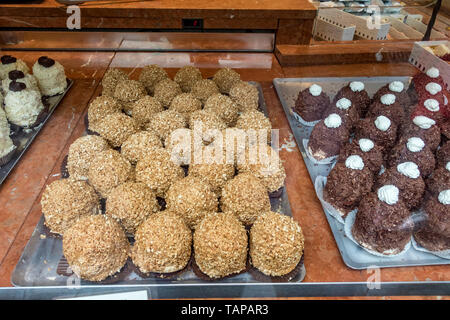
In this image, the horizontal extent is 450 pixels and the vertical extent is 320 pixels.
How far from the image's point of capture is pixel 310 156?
193 cm

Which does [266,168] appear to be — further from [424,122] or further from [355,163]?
[424,122]

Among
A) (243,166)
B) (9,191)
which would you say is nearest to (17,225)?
(9,191)

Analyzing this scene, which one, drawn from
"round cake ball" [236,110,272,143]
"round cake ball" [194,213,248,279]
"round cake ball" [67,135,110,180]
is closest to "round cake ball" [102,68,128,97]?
"round cake ball" [67,135,110,180]

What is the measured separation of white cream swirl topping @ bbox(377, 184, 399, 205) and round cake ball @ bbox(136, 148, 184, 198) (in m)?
0.89

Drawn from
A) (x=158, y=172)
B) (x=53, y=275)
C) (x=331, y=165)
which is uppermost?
(x=158, y=172)

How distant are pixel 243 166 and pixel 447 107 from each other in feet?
4.36

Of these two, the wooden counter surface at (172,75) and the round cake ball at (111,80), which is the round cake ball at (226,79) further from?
the round cake ball at (111,80)

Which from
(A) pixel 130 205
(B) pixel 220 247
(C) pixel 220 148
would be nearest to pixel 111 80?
(C) pixel 220 148

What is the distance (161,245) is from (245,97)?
1.15m

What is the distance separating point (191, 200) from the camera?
4.71ft

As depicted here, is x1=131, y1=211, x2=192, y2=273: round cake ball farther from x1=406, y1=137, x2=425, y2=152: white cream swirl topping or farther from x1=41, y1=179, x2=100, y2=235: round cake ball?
x1=406, y1=137, x2=425, y2=152: white cream swirl topping

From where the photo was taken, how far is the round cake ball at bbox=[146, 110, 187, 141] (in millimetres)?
1838

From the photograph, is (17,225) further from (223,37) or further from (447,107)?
(447,107)

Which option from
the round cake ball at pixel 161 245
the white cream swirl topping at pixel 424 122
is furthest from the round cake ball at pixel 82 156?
the white cream swirl topping at pixel 424 122
